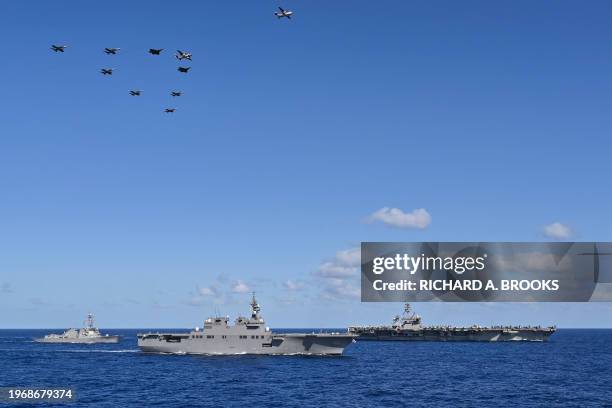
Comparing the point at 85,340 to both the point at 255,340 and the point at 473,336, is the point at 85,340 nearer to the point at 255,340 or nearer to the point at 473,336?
the point at 255,340

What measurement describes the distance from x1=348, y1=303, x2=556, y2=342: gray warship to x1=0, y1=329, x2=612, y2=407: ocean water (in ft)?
172

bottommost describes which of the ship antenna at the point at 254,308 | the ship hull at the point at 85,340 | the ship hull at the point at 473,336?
the ship hull at the point at 85,340

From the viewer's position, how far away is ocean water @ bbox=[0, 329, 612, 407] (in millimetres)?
62938

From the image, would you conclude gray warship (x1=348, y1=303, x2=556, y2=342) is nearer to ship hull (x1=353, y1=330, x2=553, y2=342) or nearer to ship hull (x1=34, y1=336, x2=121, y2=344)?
ship hull (x1=353, y1=330, x2=553, y2=342)

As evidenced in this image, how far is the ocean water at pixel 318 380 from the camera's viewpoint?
206ft

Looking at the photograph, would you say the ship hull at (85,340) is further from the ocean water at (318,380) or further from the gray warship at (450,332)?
the gray warship at (450,332)

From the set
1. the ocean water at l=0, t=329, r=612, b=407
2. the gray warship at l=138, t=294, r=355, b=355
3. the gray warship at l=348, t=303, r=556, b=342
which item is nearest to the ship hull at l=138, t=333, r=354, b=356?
the gray warship at l=138, t=294, r=355, b=355

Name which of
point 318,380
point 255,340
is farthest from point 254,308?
point 318,380

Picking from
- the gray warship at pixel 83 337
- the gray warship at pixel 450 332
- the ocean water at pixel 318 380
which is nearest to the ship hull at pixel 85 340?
the gray warship at pixel 83 337

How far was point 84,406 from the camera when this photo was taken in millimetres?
59719

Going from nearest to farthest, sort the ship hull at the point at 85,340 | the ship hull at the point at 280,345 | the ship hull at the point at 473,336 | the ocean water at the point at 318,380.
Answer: the ocean water at the point at 318,380, the ship hull at the point at 280,345, the ship hull at the point at 473,336, the ship hull at the point at 85,340

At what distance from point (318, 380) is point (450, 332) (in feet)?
343

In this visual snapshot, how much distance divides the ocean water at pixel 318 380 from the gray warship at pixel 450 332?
5247 centimetres

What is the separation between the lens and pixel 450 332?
173375 mm
